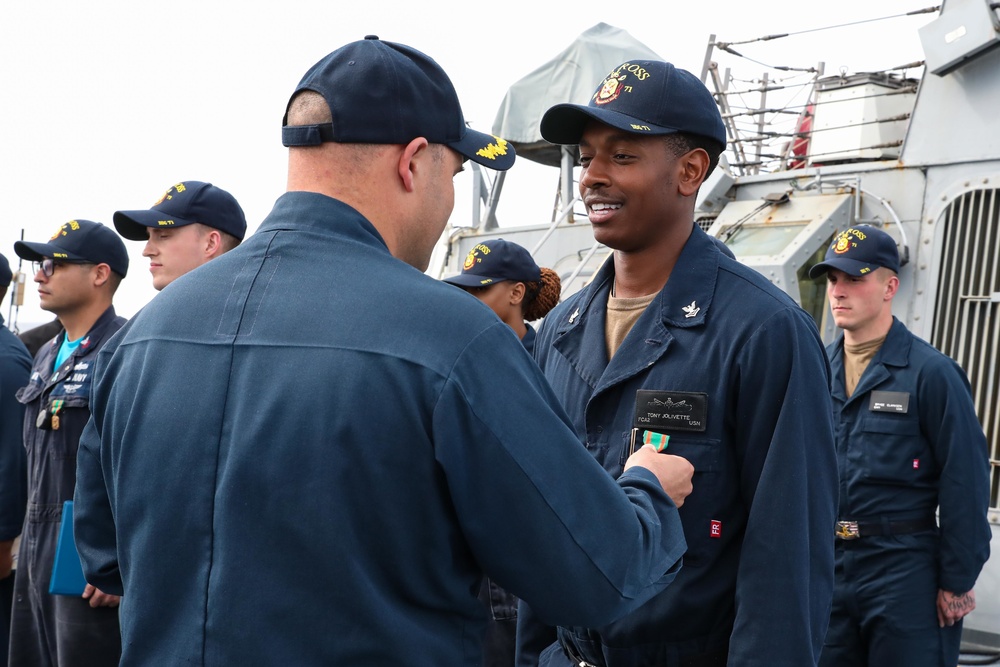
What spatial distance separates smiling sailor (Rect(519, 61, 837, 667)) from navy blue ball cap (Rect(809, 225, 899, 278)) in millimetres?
2471

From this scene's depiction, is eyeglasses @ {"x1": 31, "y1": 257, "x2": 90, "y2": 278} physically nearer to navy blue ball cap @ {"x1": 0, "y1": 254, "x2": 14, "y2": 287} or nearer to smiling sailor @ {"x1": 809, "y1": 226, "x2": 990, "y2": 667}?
navy blue ball cap @ {"x1": 0, "y1": 254, "x2": 14, "y2": 287}

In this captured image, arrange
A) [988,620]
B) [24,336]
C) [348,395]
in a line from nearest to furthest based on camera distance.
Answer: [348,395] < [988,620] < [24,336]

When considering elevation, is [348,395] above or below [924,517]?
above

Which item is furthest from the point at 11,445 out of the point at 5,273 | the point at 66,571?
the point at 66,571

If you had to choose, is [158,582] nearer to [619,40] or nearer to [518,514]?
[518,514]

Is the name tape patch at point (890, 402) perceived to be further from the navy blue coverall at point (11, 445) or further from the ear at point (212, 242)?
the navy blue coverall at point (11, 445)

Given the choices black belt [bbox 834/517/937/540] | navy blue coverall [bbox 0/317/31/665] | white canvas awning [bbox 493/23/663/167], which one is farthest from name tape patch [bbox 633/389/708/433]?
white canvas awning [bbox 493/23/663/167]

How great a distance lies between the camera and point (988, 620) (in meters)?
5.34

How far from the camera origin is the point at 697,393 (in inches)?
88.5

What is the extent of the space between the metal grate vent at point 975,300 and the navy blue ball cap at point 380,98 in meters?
4.85

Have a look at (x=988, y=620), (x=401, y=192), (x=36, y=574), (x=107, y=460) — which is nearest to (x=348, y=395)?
(x=401, y=192)

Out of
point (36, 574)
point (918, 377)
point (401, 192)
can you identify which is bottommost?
point (36, 574)

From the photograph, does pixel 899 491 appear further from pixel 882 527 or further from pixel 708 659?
pixel 708 659

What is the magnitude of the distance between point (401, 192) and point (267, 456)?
0.52 meters
